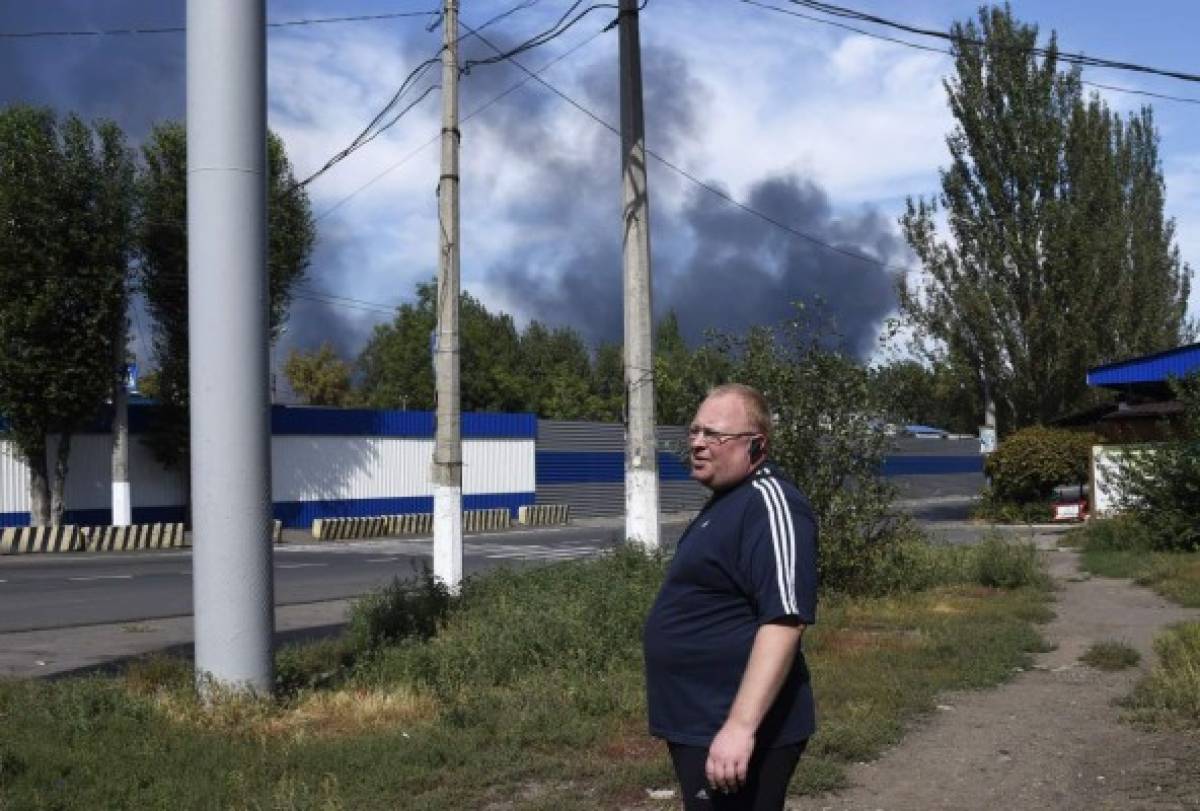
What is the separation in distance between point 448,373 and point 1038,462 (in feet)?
Answer: 87.0

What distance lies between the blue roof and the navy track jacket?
2961cm

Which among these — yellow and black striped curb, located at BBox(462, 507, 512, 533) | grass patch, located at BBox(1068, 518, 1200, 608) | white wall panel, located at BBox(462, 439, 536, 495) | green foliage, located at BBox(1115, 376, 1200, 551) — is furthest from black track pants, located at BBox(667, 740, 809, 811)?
white wall panel, located at BBox(462, 439, 536, 495)

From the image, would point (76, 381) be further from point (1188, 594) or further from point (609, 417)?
point (609, 417)

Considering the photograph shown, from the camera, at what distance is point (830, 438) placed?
14258 mm

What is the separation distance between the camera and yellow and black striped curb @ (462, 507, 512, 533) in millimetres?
41459

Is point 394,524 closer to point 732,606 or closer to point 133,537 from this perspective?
point 133,537

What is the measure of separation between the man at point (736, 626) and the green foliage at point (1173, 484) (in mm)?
19512

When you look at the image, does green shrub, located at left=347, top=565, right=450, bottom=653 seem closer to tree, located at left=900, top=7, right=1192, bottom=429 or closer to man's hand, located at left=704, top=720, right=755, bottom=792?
man's hand, located at left=704, top=720, right=755, bottom=792

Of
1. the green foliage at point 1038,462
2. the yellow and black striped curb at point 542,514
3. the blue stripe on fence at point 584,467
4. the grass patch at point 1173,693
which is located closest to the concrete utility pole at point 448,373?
the grass patch at point 1173,693

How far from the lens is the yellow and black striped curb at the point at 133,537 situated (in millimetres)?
30891

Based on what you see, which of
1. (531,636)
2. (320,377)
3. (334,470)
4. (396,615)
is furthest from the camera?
(320,377)

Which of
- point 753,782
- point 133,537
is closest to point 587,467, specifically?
point 133,537

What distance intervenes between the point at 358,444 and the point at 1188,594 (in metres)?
28.8

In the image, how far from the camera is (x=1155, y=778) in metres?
6.82
